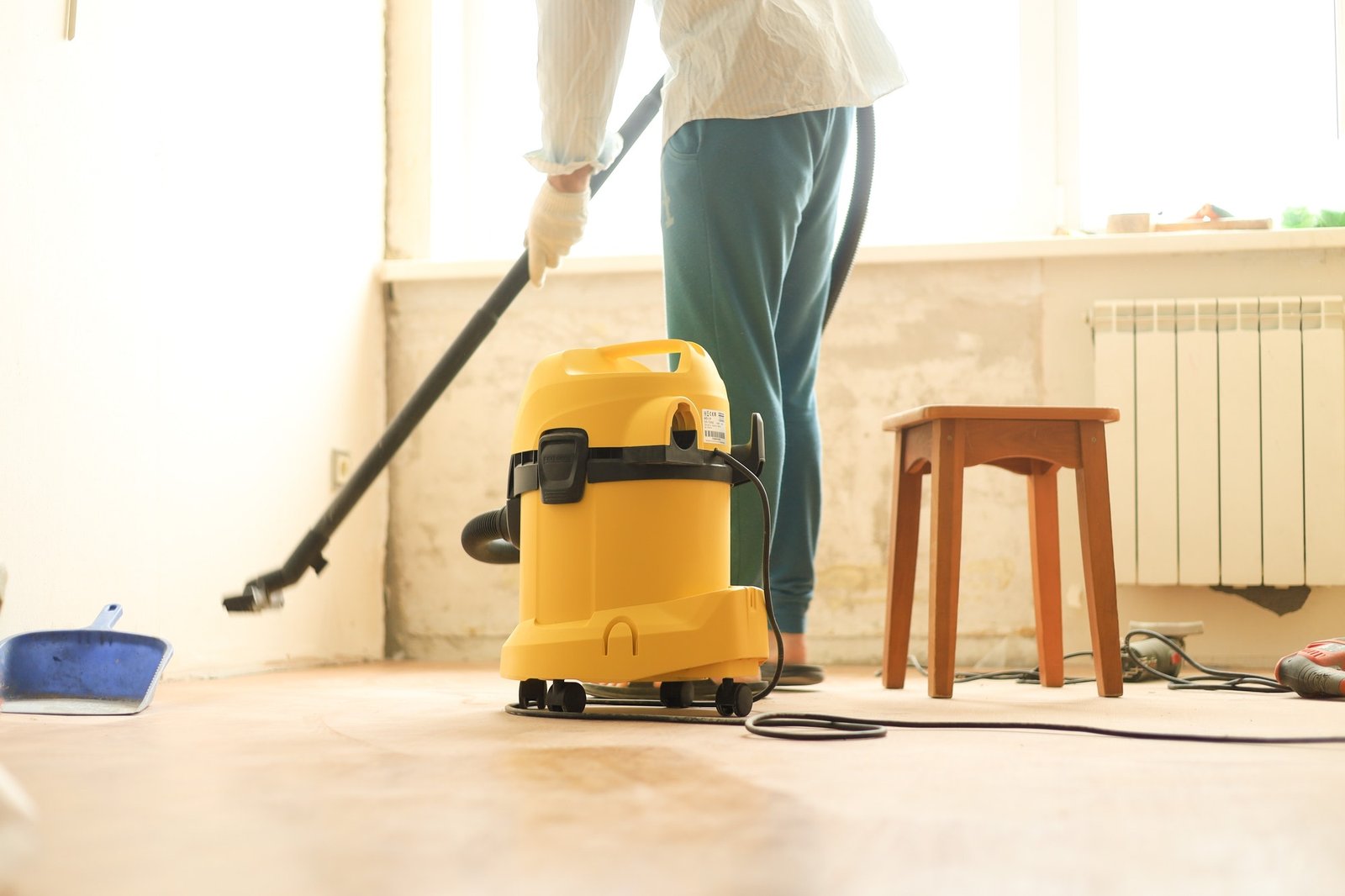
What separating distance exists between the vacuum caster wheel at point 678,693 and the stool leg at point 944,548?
1.61ft

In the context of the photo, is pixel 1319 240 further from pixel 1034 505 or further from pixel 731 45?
pixel 731 45

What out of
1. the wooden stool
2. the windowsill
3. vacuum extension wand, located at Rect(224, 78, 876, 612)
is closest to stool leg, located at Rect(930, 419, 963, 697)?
the wooden stool

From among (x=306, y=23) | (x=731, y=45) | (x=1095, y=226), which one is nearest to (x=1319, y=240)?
(x=1095, y=226)

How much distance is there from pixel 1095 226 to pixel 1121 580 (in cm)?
94

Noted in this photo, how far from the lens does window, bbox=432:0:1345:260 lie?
10.0 ft

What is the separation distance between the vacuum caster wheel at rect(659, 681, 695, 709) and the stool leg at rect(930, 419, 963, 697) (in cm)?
49

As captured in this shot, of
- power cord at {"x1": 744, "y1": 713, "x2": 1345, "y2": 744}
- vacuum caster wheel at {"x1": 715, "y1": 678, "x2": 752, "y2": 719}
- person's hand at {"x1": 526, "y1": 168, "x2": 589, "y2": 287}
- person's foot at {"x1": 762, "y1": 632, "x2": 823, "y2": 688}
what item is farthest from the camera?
person's foot at {"x1": 762, "y1": 632, "x2": 823, "y2": 688}

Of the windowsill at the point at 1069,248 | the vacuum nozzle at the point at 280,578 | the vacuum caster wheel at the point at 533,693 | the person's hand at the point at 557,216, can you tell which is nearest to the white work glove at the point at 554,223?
the person's hand at the point at 557,216

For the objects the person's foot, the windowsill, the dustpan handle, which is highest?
the windowsill

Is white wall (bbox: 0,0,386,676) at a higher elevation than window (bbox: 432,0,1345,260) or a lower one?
lower

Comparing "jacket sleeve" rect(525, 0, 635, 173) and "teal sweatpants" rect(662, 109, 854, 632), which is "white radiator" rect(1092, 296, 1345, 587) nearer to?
"teal sweatpants" rect(662, 109, 854, 632)

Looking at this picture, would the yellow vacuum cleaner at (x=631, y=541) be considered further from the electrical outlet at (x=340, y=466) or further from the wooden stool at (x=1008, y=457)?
the electrical outlet at (x=340, y=466)

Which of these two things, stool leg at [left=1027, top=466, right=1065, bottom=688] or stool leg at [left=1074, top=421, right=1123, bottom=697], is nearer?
stool leg at [left=1074, top=421, right=1123, bottom=697]

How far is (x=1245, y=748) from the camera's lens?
108 cm
